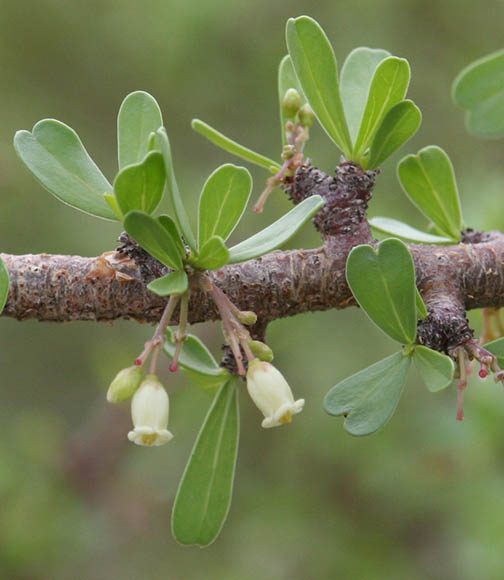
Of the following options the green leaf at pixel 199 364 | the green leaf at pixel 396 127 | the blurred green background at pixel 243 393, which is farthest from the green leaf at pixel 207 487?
the blurred green background at pixel 243 393

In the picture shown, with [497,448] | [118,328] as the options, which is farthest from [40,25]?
[497,448]

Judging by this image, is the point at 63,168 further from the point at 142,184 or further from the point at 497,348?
the point at 497,348

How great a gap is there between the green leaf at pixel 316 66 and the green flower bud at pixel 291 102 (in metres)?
0.08

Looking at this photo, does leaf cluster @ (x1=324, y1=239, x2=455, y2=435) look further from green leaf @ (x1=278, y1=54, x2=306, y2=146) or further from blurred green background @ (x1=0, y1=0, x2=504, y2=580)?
blurred green background @ (x1=0, y1=0, x2=504, y2=580)

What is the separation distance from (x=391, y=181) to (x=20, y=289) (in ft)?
6.58

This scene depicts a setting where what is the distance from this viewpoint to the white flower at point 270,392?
0.64m

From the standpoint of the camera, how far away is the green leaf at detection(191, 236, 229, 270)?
1.94 ft

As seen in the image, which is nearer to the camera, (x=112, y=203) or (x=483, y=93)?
(x=112, y=203)

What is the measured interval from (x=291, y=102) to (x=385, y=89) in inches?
5.2

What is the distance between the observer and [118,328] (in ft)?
9.64

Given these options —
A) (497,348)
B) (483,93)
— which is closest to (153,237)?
(497,348)

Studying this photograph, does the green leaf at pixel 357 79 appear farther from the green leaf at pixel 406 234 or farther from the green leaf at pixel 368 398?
the green leaf at pixel 368 398

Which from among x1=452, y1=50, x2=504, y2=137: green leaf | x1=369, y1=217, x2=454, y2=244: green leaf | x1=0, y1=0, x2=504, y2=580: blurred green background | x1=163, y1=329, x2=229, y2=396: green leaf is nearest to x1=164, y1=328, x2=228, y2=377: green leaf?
x1=163, y1=329, x2=229, y2=396: green leaf

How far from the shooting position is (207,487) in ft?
2.40
